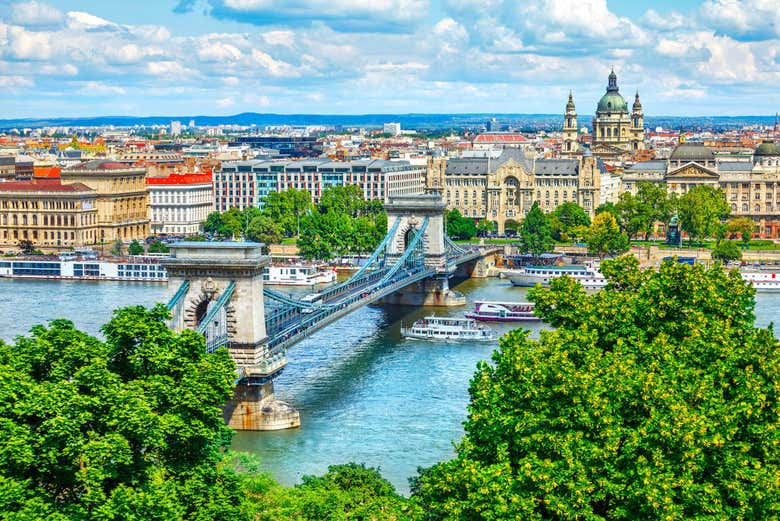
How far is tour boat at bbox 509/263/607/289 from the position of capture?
199 ft

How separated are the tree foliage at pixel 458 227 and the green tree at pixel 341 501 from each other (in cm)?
5535

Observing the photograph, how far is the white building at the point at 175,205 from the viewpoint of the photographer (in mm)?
85188

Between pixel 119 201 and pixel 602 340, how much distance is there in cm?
5987

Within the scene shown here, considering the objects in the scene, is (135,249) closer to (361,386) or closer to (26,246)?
(26,246)

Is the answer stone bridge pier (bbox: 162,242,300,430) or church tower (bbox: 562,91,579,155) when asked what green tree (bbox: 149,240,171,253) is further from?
church tower (bbox: 562,91,579,155)

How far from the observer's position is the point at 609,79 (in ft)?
398

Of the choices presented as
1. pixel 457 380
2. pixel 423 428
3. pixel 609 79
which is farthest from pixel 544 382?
pixel 609 79

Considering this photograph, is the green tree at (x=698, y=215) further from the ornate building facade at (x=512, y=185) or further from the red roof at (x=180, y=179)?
the red roof at (x=180, y=179)

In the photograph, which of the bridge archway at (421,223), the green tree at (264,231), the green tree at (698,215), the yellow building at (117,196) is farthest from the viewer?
the yellow building at (117,196)

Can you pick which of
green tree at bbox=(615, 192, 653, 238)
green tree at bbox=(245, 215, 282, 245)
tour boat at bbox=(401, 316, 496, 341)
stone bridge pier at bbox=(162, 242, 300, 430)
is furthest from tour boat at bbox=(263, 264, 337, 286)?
stone bridge pier at bbox=(162, 242, 300, 430)

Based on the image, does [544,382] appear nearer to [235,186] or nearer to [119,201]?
[119,201]

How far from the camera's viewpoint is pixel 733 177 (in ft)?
276

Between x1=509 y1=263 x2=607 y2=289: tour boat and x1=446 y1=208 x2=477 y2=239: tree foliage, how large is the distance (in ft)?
44.6

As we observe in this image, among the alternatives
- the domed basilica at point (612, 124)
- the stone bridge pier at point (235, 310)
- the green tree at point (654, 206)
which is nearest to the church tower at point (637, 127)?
the domed basilica at point (612, 124)
